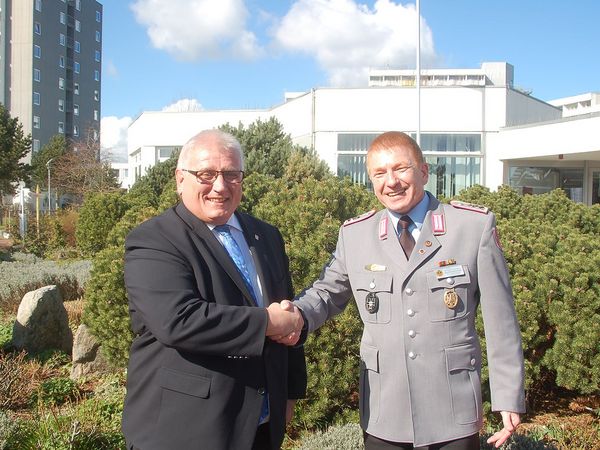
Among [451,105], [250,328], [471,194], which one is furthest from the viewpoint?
[451,105]

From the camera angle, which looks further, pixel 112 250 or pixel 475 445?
pixel 112 250

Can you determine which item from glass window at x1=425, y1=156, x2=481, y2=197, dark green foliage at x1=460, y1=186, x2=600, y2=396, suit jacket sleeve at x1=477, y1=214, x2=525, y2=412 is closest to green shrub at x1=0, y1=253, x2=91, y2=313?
dark green foliage at x1=460, y1=186, x2=600, y2=396

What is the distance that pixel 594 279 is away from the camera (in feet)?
14.0

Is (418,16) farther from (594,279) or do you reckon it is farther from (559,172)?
(594,279)

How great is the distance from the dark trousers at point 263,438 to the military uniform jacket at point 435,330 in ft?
1.33

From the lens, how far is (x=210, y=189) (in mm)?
2307

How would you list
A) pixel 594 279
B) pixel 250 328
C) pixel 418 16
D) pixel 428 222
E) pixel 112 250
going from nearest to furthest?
pixel 250 328 → pixel 428 222 → pixel 594 279 → pixel 112 250 → pixel 418 16

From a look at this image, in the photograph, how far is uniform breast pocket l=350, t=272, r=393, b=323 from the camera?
2371mm

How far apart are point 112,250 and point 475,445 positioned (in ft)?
13.1

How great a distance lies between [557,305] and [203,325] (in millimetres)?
3082

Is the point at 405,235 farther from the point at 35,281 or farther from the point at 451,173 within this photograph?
the point at 451,173

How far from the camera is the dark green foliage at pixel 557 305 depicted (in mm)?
4117

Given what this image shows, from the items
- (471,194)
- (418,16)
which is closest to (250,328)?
(471,194)

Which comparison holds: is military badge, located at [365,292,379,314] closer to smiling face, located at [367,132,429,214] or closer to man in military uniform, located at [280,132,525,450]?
man in military uniform, located at [280,132,525,450]
